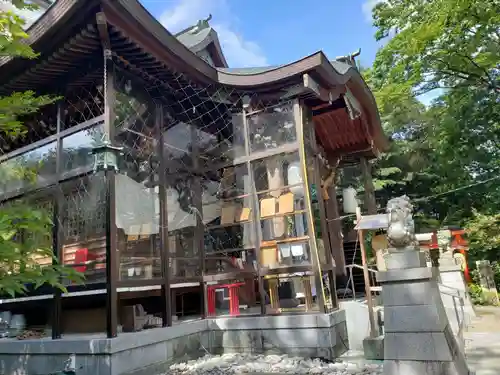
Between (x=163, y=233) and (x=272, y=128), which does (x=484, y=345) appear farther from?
(x=163, y=233)

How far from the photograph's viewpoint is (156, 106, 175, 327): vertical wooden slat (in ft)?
19.5

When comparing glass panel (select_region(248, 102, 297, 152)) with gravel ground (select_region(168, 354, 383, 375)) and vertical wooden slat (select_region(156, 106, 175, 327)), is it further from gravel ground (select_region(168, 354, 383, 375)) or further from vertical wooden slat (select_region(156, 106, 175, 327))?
gravel ground (select_region(168, 354, 383, 375))

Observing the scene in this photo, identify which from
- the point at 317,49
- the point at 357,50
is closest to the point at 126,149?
the point at 317,49

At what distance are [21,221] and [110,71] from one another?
3.00m

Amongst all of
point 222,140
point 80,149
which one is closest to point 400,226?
point 222,140

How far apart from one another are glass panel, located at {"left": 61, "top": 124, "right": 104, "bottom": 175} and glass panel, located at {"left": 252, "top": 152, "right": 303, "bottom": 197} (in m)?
2.68

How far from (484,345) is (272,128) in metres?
4.88

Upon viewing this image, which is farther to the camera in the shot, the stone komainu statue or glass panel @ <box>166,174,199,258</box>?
glass panel @ <box>166,174,199,258</box>

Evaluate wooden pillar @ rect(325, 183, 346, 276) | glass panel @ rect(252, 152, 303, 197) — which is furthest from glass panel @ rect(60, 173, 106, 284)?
wooden pillar @ rect(325, 183, 346, 276)

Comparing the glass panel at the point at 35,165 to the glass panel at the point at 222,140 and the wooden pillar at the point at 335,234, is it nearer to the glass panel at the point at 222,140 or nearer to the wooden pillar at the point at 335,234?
the glass panel at the point at 222,140

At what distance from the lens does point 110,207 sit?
5.22 metres

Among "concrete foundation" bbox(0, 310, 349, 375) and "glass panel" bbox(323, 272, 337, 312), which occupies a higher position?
"glass panel" bbox(323, 272, 337, 312)

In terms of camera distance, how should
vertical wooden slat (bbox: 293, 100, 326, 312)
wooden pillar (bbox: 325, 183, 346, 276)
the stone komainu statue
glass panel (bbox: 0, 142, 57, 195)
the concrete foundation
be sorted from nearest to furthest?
the stone komainu statue
the concrete foundation
vertical wooden slat (bbox: 293, 100, 326, 312)
glass panel (bbox: 0, 142, 57, 195)
wooden pillar (bbox: 325, 183, 346, 276)

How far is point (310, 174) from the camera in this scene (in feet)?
21.9
